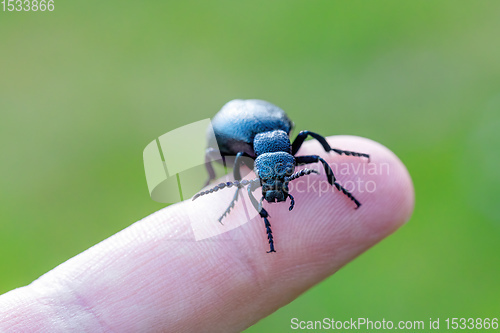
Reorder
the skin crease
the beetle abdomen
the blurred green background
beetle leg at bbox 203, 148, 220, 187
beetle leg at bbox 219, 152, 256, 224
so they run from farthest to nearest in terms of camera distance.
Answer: the blurred green background, beetle leg at bbox 203, 148, 220, 187, the beetle abdomen, beetle leg at bbox 219, 152, 256, 224, the skin crease

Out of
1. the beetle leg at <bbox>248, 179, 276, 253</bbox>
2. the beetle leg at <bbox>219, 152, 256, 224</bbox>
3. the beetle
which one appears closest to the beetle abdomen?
the beetle

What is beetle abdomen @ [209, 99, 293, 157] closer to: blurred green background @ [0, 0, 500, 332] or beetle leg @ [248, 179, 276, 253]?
beetle leg @ [248, 179, 276, 253]

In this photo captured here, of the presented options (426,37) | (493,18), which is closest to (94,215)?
(426,37)

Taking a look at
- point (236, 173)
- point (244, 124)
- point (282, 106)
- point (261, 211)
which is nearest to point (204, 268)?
point (261, 211)

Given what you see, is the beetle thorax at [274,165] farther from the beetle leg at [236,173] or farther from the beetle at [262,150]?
the beetle leg at [236,173]

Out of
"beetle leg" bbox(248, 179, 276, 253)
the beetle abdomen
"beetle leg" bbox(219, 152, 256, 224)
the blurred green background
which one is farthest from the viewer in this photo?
the blurred green background

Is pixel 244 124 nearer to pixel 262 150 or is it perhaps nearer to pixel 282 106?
pixel 262 150
